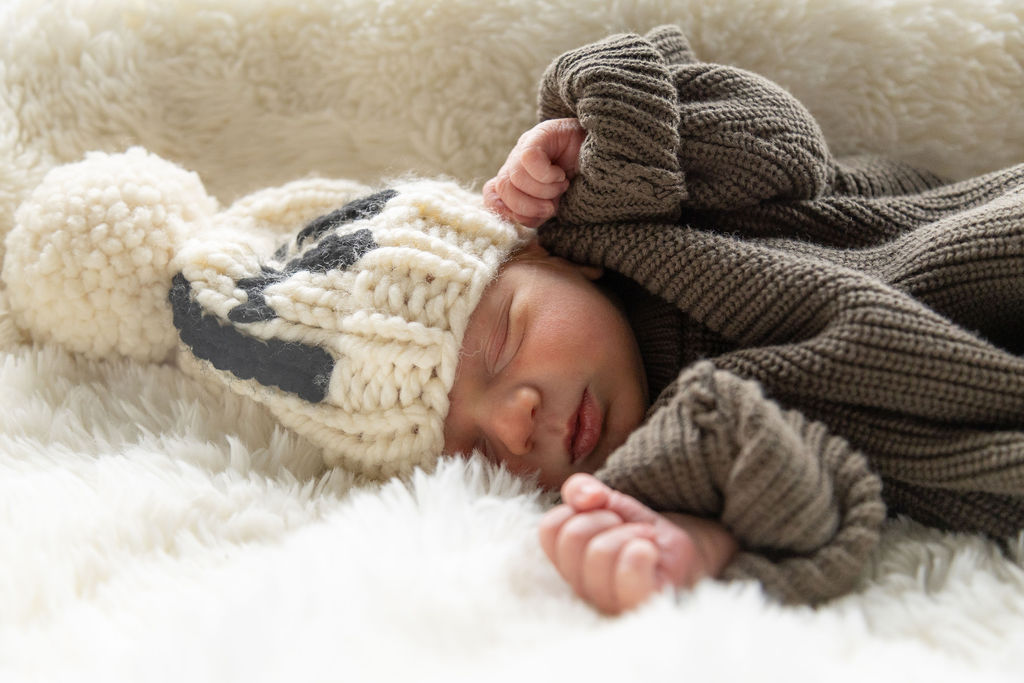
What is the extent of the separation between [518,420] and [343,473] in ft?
0.78

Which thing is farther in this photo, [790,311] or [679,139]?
[679,139]

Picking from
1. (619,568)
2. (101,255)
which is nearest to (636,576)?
(619,568)

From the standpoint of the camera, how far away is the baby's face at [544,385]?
97 cm

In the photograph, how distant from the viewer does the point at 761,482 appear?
2.34 ft

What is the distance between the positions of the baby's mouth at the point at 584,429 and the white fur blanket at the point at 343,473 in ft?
0.31

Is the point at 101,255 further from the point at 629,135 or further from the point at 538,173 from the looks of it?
the point at 629,135

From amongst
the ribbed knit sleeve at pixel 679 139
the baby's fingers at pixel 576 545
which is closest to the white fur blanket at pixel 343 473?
the baby's fingers at pixel 576 545

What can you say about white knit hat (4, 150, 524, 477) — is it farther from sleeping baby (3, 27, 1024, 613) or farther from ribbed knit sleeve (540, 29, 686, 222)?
ribbed knit sleeve (540, 29, 686, 222)

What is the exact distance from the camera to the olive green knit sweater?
Answer: 29.2 inches

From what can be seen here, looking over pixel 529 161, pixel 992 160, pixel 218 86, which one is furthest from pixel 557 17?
pixel 992 160

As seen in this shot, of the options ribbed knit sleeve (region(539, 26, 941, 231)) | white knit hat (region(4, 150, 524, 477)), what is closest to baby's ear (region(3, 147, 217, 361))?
white knit hat (region(4, 150, 524, 477))

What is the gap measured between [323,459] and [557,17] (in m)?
0.77

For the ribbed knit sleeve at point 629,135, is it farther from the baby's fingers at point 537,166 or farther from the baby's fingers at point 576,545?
the baby's fingers at point 576,545

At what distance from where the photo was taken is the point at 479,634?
2.16ft
